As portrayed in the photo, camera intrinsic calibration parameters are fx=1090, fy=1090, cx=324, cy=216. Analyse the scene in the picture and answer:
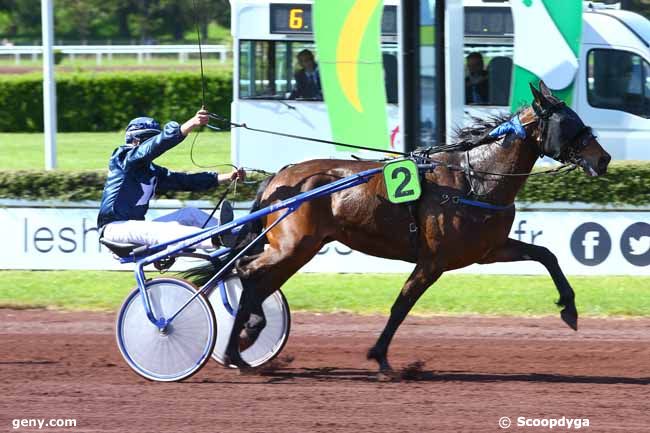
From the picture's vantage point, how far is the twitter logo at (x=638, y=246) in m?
10.2

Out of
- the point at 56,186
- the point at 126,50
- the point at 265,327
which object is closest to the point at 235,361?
the point at 265,327

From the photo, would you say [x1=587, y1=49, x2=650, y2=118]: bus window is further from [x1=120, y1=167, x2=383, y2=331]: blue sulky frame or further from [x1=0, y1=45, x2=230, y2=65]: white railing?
[x1=0, y1=45, x2=230, y2=65]: white railing

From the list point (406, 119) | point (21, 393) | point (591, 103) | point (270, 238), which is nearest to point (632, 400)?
point (270, 238)

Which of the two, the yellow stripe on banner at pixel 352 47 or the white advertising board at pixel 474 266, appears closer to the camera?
the white advertising board at pixel 474 266

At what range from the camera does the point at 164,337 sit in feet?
21.9

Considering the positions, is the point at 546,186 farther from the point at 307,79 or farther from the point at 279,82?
the point at 279,82

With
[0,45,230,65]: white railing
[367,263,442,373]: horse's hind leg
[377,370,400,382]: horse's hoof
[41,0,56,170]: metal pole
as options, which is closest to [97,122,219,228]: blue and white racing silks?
[367,263,442,373]: horse's hind leg

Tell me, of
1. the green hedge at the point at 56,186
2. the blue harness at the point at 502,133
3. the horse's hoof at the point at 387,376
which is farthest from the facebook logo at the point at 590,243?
the horse's hoof at the point at 387,376

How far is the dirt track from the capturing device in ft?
19.2

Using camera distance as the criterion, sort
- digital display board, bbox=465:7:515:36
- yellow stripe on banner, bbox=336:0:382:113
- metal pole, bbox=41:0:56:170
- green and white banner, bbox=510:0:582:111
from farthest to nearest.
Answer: digital display board, bbox=465:7:515:36
metal pole, bbox=41:0:56:170
yellow stripe on banner, bbox=336:0:382:113
green and white banner, bbox=510:0:582:111

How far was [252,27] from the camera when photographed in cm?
1548

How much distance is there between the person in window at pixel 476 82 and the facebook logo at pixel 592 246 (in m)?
4.94

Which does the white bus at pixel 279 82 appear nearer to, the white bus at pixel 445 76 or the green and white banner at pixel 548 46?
the white bus at pixel 445 76

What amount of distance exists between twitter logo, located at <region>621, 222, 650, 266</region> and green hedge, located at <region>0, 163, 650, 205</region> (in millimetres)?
263
